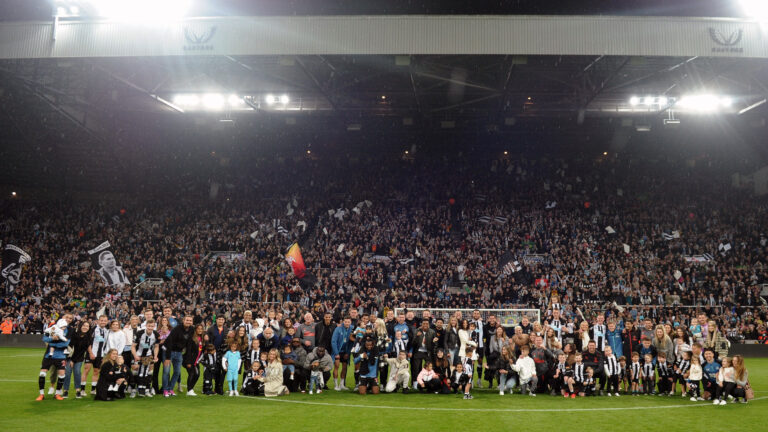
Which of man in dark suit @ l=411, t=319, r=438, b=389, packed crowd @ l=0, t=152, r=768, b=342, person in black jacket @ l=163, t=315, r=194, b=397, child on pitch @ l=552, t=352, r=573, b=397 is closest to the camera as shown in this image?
person in black jacket @ l=163, t=315, r=194, b=397

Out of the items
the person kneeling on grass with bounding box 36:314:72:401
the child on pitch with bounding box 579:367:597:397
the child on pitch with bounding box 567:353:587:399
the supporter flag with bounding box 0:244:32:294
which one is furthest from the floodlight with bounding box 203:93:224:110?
the child on pitch with bounding box 579:367:597:397

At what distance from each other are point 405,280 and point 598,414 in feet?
62.5

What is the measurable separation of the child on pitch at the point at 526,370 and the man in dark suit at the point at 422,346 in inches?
79.4

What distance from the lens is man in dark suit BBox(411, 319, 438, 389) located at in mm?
14177

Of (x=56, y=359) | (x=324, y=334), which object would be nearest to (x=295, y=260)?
(x=324, y=334)

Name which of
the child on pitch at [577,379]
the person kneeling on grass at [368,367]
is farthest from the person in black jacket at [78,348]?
the child on pitch at [577,379]

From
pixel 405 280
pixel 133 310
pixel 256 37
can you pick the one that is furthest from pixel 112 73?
pixel 405 280

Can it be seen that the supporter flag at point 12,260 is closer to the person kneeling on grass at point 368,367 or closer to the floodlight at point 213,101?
the floodlight at point 213,101

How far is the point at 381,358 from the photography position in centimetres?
1402

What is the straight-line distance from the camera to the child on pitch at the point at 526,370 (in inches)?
541

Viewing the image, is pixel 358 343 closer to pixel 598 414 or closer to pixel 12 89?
pixel 598 414

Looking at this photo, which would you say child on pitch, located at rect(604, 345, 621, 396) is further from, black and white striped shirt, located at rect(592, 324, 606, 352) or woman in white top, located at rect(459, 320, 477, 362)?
woman in white top, located at rect(459, 320, 477, 362)

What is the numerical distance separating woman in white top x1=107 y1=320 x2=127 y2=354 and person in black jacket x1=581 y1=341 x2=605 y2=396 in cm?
1043

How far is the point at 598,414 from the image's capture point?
11125mm
